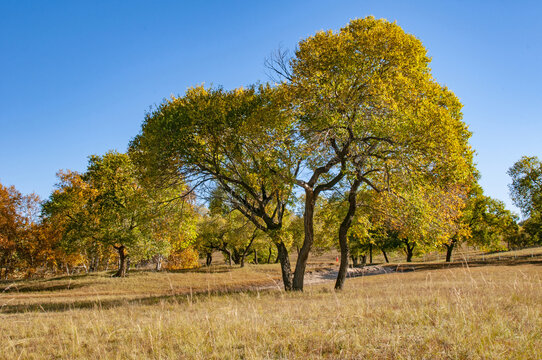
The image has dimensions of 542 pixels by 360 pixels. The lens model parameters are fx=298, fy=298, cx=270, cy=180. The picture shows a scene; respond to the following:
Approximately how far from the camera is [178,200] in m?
19.3

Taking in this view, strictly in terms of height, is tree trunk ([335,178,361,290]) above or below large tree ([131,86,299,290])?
below

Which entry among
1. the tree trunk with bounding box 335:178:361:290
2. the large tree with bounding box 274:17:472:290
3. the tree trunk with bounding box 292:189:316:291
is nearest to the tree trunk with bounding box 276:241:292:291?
the tree trunk with bounding box 292:189:316:291

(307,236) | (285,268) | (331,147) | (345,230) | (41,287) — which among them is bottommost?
(41,287)

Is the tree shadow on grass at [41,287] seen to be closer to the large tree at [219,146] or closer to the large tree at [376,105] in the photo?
the large tree at [219,146]

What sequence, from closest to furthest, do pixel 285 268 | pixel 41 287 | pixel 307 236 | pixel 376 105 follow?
pixel 376 105
pixel 307 236
pixel 285 268
pixel 41 287

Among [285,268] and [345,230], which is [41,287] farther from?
[345,230]

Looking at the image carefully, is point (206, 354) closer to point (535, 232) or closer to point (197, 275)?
point (197, 275)

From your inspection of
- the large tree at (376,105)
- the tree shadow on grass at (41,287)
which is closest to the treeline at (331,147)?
the large tree at (376,105)

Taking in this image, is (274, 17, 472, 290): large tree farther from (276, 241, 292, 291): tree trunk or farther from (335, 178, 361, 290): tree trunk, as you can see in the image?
(276, 241, 292, 291): tree trunk

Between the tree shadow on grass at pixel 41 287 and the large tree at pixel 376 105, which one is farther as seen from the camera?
the tree shadow on grass at pixel 41 287

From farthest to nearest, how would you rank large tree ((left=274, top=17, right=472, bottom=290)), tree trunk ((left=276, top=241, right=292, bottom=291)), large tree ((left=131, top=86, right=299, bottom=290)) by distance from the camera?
1. tree trunk ((left=276, top=241, right=292, bottom=291))
2. large tree ((left=131, top=86, right=299, bottom=290))
3. large tree ((left=274, top=17, right=472, bottom=290))

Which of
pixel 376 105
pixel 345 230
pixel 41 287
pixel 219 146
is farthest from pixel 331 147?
pixel 41 287

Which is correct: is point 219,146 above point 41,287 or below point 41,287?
above

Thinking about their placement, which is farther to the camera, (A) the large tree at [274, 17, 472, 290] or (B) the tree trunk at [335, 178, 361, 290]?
(B) the tree trunk at [335, 178, 361, 290]
